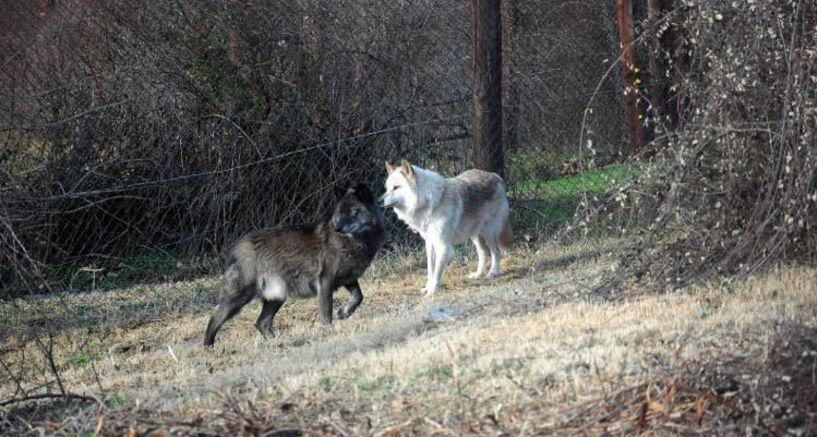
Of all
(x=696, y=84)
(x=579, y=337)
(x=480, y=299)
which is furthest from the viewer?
(x=480, y=299)

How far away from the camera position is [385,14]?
1397 centimetres

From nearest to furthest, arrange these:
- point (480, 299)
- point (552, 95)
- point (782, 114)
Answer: point (782, 114) → point (480, 299) → point (552, 95)

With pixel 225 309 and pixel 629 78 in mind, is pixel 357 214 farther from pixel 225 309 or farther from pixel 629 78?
pixel 629 78

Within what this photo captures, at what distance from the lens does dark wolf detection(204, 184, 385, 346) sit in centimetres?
998

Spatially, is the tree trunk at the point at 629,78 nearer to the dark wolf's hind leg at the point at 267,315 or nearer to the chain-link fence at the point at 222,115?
the chain-link fence at the point at 222,115

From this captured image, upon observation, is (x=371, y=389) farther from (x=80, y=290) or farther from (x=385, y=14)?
(x=385, y=14)

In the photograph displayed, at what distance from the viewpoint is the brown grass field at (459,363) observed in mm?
5699

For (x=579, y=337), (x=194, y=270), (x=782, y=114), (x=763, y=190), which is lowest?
(x=194, y=270)

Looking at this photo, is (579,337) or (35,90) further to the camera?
(35,90)

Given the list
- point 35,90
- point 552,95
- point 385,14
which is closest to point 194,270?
point 35,90

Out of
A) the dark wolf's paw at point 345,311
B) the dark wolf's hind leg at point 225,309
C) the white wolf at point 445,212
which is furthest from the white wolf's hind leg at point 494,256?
the dark wolf's hind leg at point 225,309

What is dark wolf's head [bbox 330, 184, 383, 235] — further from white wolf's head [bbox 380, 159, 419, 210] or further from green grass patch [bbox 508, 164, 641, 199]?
green grass patch [bbox 508, 164, 641, 199]

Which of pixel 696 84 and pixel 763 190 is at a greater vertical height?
pixel 696 84

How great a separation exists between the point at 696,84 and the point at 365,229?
3.06 metres
